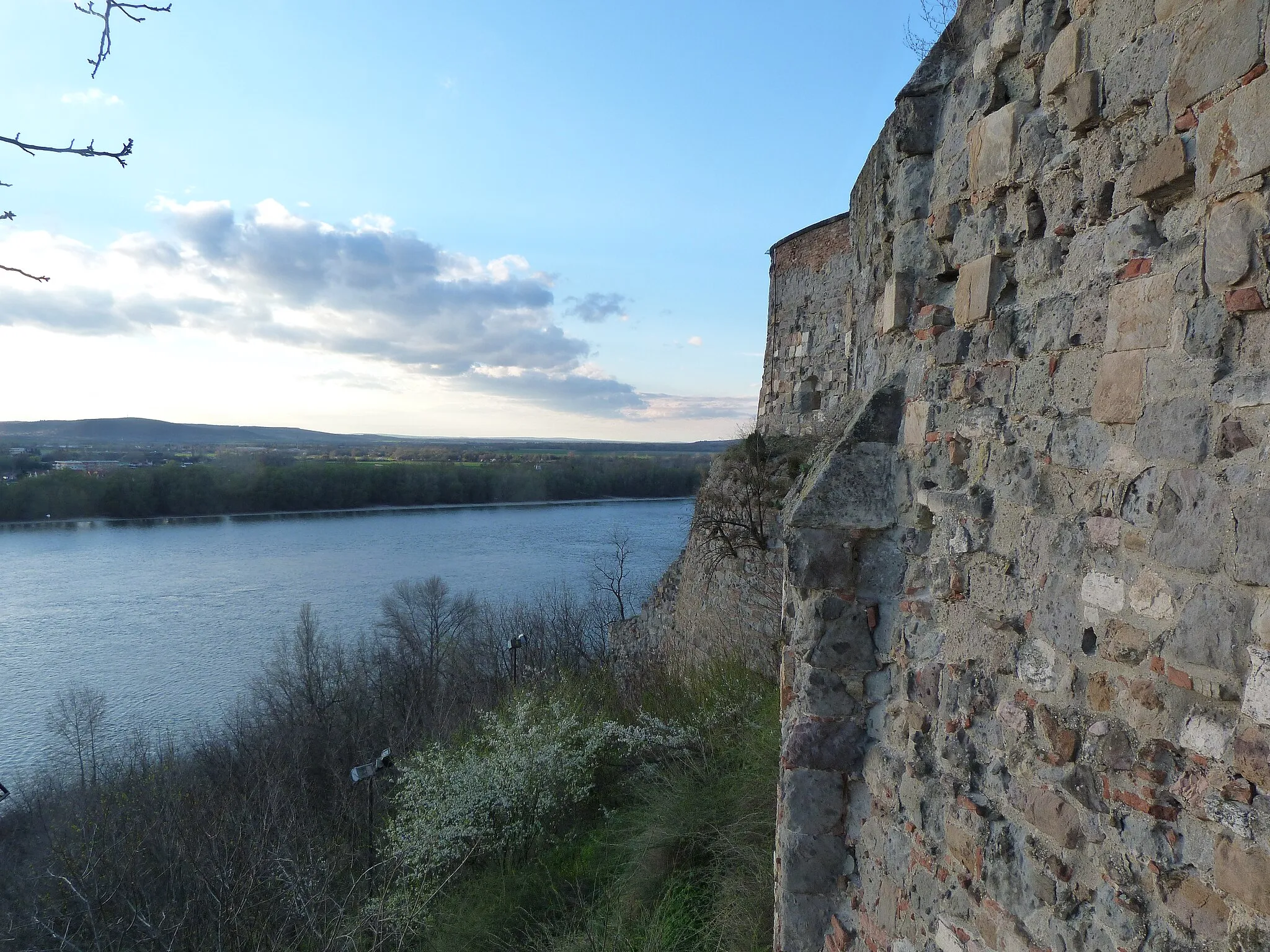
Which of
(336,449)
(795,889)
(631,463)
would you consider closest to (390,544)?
(631,463)

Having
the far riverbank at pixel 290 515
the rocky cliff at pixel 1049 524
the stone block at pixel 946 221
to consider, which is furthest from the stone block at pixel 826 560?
the far riverbank at pixel 290 515

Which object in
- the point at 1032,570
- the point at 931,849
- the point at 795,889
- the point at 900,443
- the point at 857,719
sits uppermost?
the point at 900,443

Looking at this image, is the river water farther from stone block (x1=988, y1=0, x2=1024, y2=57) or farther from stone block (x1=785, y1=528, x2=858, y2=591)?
stone block (x1=988, y1=0, x2=1024, y2=57)

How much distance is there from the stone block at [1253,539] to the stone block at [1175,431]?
0.46 feet

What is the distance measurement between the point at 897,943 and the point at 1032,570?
55.8 inches

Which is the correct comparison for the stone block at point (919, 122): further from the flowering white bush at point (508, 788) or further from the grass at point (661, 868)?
the flowering white bush at point (508, 788)

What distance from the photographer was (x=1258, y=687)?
1.41 m

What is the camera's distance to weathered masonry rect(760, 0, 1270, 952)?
1.50 m

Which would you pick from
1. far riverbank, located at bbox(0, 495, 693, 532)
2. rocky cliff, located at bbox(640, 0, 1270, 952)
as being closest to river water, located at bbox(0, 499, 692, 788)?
far riverbank, located at bbox(0, 495, 693, 532)

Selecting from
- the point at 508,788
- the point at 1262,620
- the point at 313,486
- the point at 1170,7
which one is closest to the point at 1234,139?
the point at 1170,7

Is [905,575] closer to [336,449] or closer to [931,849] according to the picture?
[931,849]

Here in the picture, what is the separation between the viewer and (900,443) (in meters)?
2.73

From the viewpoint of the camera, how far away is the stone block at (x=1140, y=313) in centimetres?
167

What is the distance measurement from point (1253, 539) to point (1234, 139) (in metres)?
0.78
